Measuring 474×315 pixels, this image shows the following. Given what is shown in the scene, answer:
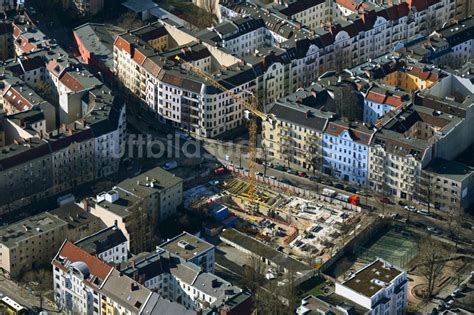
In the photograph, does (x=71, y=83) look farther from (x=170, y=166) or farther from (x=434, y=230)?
(x=434, y=230)

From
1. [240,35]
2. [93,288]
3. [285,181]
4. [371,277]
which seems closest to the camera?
[93,288]

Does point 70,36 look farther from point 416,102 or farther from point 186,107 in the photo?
point 416,102

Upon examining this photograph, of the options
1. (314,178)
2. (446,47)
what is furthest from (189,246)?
(446,47)

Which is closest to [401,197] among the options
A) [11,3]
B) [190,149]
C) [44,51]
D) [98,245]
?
[190,149]

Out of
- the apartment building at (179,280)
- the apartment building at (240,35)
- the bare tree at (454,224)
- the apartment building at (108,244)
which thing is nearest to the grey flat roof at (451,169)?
the bare tree at (454,224)

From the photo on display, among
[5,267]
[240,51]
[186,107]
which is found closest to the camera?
[5,267]

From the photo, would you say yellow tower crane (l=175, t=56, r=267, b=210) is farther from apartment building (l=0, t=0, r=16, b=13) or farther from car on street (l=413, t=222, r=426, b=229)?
apartment building (l=0, t=0, r=16, b=13)
